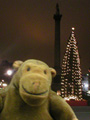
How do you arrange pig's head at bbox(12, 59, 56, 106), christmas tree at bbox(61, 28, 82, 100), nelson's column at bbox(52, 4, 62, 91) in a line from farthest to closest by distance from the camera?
nelson's column at bbox(52, 4, 62, 91)
christmas tree at bbox(61, 28, 82, 100)
pig's head at bbox(12, 59, 56, 106)

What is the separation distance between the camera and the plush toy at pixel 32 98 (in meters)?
1.59

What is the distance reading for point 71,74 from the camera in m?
12.6

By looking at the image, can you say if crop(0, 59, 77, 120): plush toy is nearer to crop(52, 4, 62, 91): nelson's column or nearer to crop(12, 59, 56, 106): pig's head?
crop(12, 59, 56, 106): pig's head

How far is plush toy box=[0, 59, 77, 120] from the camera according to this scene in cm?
159

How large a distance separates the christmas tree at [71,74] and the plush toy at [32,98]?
33.5 feet

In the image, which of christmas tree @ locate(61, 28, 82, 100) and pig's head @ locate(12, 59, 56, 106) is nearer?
pig's head @ locate(12, 59, 56, 106)

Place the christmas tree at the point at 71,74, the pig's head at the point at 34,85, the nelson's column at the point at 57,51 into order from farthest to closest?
1. the nelson's column at the point at 57,51
2. the christmas tree at the point at 71,74
3. the pig's head at the point at 34,85

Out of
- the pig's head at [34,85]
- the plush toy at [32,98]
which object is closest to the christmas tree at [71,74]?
the plush toy at [32,98]

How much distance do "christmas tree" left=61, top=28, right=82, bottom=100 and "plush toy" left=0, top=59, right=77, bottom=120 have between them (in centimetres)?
1022

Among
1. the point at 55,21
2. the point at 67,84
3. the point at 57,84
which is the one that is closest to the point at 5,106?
the point at 67,84

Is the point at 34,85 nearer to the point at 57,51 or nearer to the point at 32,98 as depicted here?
the point at 32,98

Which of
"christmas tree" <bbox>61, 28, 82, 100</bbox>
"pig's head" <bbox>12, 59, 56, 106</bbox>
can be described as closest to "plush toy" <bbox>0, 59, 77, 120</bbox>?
"pig's head" <bbox>12, 59, 56, 106</bbox>

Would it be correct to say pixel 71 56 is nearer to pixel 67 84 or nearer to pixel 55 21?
pixel 67 84

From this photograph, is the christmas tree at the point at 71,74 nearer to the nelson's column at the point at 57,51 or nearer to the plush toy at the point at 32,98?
the nelson's column at the point at 57,51
